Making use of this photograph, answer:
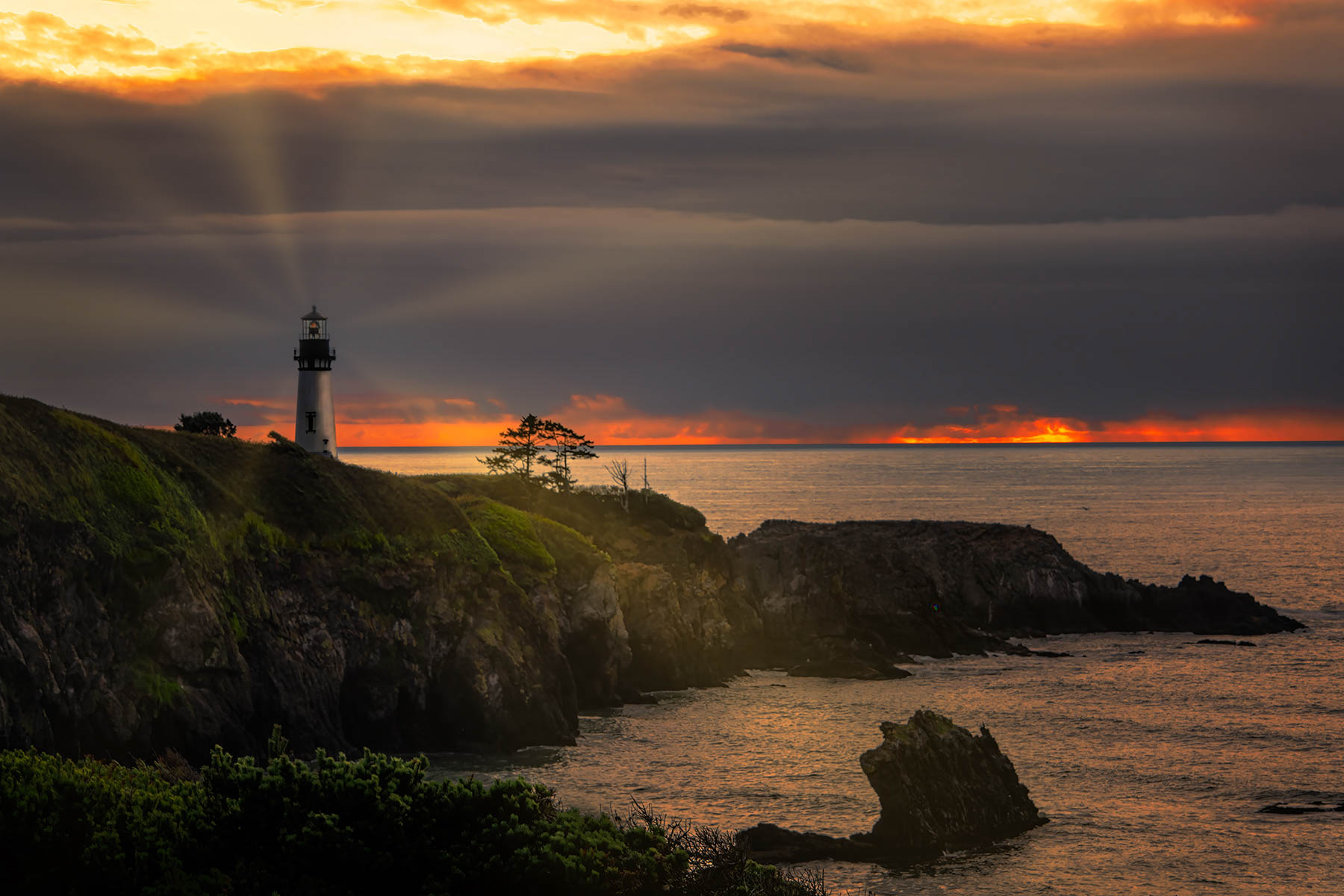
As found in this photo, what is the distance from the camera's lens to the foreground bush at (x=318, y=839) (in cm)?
2744

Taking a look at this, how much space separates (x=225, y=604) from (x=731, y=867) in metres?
29.6

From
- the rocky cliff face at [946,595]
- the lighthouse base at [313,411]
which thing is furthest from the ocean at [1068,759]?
the lighthouse base at [313,411]

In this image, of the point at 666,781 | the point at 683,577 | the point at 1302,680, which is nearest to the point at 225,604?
the point at 666,781

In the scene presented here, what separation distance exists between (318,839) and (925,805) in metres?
24.7

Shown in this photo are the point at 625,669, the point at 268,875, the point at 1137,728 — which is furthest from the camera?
the point at 625,669

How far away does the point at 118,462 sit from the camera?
50.8m

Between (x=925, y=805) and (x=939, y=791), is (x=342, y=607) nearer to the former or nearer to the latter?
(x=925, y=805)

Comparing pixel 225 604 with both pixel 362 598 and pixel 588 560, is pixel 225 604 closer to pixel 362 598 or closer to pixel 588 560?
pixel 362 598

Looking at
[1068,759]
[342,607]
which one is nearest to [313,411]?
[342,607]

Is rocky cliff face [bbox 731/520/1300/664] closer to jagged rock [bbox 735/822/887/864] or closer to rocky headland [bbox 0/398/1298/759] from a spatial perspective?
rocky headland [bbox 0/398/1298/759]

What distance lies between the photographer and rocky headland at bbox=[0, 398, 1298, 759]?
4397 centimetres

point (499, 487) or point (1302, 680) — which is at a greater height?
point (499, 487)

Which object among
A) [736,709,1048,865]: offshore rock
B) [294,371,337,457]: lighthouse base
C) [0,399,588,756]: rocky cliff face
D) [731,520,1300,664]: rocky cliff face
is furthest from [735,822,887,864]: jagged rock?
Answer: [294,371,337,457]: lighthouse base

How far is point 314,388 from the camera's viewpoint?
9631cm
